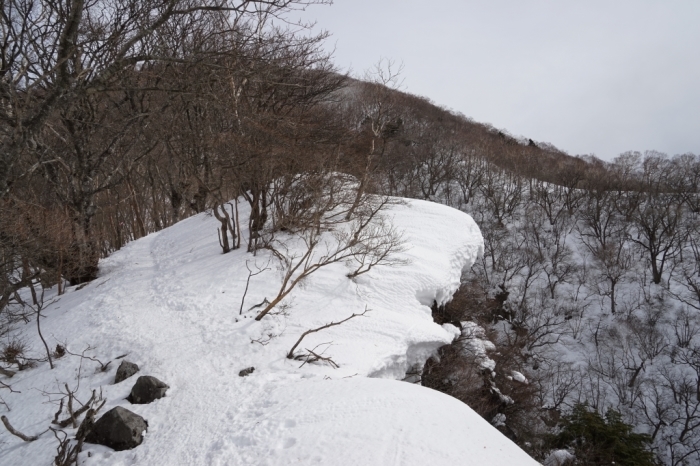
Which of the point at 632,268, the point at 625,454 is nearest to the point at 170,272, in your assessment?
the point at 625,454

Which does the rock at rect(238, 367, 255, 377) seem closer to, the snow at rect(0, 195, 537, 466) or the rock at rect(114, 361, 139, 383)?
the snow at rect(0, 195, 537, 466)

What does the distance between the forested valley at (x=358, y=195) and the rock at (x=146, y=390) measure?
4.09 m

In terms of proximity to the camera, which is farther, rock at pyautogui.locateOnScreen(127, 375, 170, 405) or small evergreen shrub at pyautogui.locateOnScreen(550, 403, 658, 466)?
small evergreen shrub at pyautogui.locateOnScreen(550, 403, 658, 466)

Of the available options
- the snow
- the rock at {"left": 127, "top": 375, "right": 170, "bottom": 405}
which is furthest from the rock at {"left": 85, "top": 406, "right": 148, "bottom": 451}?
the rock at {"left": 127, "top": 375, "right": 170, "bottom": 405}

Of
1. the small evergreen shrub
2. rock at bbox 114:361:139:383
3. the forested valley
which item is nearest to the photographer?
the forested valley

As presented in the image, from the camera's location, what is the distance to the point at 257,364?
758 centimetres

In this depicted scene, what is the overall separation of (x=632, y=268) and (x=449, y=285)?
100 ft

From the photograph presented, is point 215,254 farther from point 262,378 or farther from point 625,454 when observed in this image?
point 625,454

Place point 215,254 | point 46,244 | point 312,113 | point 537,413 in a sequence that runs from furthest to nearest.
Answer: point 537,413
point 312,113
point 215,254
point 46,244

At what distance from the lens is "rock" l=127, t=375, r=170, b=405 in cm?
659

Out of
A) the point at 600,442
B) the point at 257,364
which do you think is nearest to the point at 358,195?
Result: the point at 257,364

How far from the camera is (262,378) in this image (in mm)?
7016

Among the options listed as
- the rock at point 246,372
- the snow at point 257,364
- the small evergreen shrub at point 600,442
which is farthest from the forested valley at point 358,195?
the rock at point 246,372

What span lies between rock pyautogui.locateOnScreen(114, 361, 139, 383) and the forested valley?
3.27 meters
